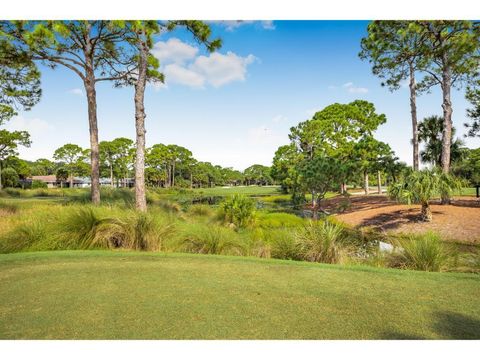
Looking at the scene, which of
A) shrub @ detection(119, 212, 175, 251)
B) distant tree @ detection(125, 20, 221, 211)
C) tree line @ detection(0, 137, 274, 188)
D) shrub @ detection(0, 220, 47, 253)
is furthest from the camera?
tree line @ detection(0, 137, 274, 188)

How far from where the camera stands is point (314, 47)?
664 centimetres

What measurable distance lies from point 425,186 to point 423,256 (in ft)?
19.9

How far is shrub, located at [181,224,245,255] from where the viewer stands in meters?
4.74

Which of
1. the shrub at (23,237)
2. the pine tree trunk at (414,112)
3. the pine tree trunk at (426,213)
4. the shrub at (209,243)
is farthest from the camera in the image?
the pine tree trunk at (414,112)

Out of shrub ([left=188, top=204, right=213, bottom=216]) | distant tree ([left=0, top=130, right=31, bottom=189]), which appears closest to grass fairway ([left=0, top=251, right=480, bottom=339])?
shrub ([left=188, top=204, right=213, bottom=216])

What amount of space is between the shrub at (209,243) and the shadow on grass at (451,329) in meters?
3.20

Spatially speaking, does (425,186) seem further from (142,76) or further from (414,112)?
(142,76)

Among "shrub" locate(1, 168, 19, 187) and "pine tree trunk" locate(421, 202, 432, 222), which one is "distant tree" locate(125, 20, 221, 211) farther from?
"shrub" locate(1, 168, 19, 187)

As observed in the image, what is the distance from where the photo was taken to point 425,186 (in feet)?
29.8

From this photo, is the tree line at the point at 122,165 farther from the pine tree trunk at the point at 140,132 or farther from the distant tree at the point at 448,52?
the distant tree at the point at 448,52

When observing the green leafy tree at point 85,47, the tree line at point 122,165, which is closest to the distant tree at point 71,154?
the tree line at point 122,165

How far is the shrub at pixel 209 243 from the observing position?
15.6 feet
